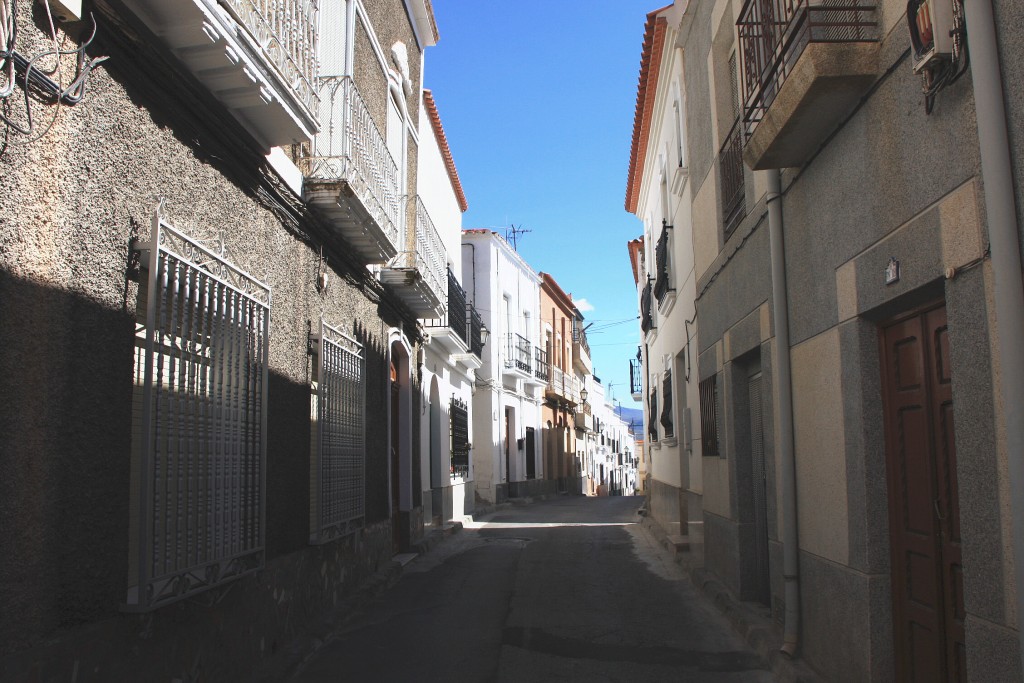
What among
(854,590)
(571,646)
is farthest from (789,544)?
(571,646)

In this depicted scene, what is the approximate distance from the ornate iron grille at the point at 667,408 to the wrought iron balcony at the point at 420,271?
378 centimetres

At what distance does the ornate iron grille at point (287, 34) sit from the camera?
17.1 ft

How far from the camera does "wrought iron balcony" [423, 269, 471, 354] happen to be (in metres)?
14.3

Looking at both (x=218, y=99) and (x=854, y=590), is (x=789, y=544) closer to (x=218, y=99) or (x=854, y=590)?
(x=854, y=590)

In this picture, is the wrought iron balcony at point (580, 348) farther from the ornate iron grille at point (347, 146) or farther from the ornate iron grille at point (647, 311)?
the ornate iron grille at point (347, 146)

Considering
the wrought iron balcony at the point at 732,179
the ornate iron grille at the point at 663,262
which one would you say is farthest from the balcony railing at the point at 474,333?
the wrought iron balcony at the point at 732,179

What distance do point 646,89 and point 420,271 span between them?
4.47m

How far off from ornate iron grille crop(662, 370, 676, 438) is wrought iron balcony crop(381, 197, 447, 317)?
3783 mm

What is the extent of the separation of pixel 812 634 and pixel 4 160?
489 centimetres

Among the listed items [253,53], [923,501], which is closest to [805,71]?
[923,501]

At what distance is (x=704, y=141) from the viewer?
28.8 ft

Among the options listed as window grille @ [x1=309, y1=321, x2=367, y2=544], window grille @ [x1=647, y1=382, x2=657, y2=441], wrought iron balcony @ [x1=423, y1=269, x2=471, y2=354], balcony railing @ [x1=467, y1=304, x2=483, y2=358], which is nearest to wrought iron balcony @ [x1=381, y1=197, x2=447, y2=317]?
wrought iron balcony @ [x1=423, y1=269, x2=471, y2=354]

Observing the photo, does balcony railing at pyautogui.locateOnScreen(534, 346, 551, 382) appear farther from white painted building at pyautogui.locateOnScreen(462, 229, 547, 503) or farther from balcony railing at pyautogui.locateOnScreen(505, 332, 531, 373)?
balcony railing at pyautogui.locateOnScreen(505, 332, 531, 373)

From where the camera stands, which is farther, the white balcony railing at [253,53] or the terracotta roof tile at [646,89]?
the terracotta roof tile at [646,89]
